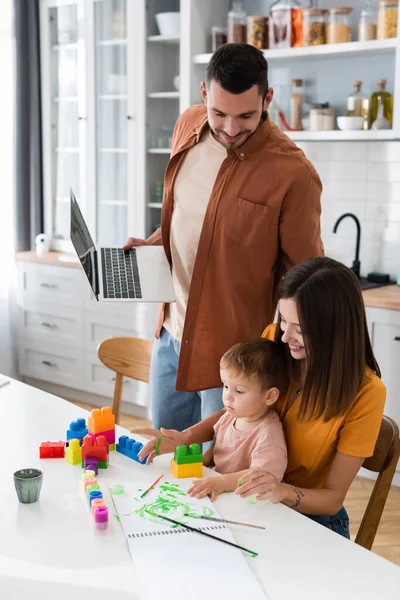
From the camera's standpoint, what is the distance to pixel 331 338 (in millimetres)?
1645

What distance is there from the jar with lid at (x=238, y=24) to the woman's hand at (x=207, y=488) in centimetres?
268

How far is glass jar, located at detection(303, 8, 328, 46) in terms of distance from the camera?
11.5 feet

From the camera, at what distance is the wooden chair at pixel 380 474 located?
5.56ft

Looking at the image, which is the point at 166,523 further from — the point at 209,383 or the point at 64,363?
the point at 64,363

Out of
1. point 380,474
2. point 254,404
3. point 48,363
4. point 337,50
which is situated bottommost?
point 48,363

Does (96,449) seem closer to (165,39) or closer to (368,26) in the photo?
(368,26)

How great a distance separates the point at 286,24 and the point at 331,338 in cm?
233

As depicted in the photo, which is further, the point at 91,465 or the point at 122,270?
the point at 122,270

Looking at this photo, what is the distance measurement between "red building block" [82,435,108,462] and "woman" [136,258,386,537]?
0.31 metres

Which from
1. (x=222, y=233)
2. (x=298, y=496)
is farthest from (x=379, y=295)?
(x=298, y=496)

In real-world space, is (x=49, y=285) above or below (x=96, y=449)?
below

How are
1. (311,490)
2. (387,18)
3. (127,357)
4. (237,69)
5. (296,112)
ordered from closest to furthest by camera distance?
(311,490)
(237,69)
(127,357)
(387,18)
(296,112)

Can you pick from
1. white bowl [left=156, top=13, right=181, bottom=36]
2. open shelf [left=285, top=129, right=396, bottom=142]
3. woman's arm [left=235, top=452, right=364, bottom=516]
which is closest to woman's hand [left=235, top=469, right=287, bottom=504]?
woman's arm [left=235, top=452, right=364, bottom=516]

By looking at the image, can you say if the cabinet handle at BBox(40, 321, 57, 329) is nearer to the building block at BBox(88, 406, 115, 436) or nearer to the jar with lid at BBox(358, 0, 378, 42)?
the jar with lid at BBox(358, 0, 378, 42)
